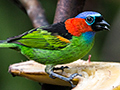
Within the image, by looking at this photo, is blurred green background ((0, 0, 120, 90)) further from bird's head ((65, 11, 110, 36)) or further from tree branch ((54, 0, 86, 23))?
bird's head ((65, 11, 110, 36))

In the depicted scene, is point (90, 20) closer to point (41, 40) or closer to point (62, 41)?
point (62, 41)

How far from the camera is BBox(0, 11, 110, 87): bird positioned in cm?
173

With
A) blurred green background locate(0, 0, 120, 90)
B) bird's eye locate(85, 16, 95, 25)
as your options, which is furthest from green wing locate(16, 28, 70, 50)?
blurred green background locate(0, 0, 120, 90)

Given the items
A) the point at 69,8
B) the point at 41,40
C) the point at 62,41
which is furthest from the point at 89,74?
the point at 69,8

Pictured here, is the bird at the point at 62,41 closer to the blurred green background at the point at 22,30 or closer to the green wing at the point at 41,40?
the green wing at the point at 41,40

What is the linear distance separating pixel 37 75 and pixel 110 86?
0.63 m

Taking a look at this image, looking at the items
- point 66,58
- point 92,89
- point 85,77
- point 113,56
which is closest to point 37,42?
point 66,58

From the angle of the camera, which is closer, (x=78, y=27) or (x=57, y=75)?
(x=57, y=75)

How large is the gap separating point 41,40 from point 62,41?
0.17 meters

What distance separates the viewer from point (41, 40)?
1.83m

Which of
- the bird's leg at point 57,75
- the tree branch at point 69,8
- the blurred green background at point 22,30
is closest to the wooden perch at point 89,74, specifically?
the bird's leg at point 57,75

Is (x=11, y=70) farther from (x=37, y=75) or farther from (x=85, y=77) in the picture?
(x=85, y=77)

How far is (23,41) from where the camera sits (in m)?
1.84

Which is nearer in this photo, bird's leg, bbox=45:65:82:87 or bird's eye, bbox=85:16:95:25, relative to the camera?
bird's leg, bbox=45:65:82:87
